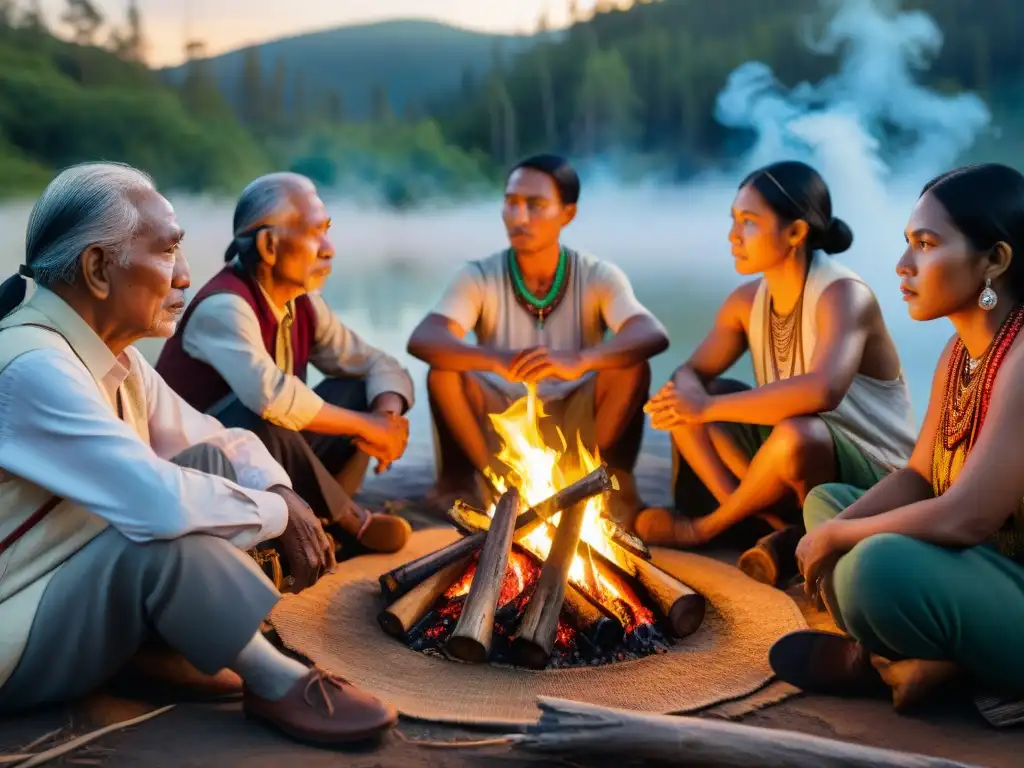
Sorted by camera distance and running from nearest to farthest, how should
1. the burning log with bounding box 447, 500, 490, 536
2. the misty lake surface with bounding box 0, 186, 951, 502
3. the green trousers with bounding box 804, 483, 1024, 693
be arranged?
the green trousers with bounding box 804, 483, 1024, 693 → the burning log with bounding box 447, 500, 490, 536 → the misty lake surface with bounding box 0, 186, 951, 502

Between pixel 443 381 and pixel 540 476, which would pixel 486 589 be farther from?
pixel 443 381

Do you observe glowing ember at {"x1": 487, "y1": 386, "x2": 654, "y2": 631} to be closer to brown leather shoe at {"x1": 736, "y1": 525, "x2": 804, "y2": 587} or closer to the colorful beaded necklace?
brown leather shoe at {"x1": 736, "y1": 525, "x2": 804, "y2": 587}

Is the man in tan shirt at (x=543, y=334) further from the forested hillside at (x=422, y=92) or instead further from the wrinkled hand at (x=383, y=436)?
the forested hillside at (x=422, y=92)

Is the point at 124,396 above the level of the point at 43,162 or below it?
below

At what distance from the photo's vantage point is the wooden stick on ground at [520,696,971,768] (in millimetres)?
2520

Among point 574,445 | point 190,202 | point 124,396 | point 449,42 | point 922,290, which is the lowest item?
point 574,445

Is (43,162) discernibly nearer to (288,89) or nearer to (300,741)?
(288,89)

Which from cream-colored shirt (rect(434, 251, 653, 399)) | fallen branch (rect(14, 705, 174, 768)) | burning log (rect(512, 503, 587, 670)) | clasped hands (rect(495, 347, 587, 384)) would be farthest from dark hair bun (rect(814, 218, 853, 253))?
fallen branch (rect(14, 705, 174, 768))

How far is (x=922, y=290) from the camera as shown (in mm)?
3031

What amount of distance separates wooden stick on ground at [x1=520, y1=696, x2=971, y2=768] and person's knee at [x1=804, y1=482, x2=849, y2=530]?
92 cm

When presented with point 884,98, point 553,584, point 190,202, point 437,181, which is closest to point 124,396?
point 553,584

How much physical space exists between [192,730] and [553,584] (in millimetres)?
1216

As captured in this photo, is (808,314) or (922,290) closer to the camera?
(922,290)

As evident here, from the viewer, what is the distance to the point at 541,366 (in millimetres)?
4629
